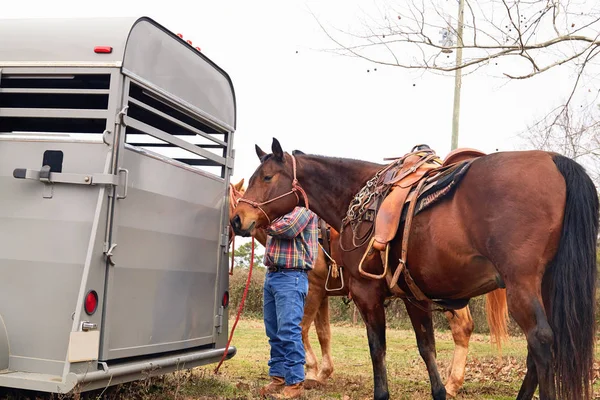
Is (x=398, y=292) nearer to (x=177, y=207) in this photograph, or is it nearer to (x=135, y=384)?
(x=177, y=207)

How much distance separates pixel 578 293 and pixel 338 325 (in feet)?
38.9

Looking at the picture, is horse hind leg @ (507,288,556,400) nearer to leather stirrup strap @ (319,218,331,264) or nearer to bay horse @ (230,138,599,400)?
bay horse @ (230,138,599,400)

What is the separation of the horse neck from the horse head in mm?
108

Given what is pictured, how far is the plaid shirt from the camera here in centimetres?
536

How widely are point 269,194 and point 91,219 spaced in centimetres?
172

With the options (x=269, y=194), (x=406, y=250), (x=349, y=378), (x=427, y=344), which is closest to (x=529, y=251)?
(x=406, y=250)

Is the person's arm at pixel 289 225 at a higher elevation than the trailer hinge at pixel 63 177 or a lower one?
lower

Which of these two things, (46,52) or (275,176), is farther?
(275,176)

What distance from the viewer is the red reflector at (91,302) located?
12.2 feet

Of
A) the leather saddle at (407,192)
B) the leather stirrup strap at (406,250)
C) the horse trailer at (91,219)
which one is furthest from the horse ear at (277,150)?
the leather stirrup strap at (406,250)

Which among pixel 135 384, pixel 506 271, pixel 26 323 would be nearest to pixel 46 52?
pixel 26 323

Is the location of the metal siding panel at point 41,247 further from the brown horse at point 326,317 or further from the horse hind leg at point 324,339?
the horse hind leg at point 324,339

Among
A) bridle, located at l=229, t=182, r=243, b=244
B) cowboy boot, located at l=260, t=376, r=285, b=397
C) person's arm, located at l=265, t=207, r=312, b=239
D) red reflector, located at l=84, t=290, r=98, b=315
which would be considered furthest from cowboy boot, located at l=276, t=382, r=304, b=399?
red reflector, located at l=84, t=290, r=98, b=315

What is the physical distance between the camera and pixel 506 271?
3.64m
